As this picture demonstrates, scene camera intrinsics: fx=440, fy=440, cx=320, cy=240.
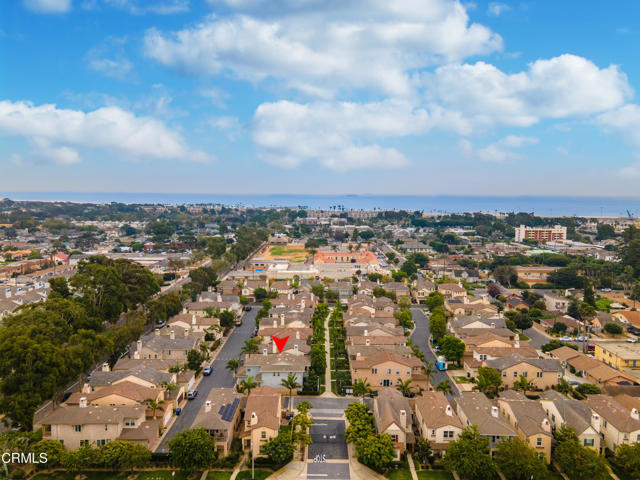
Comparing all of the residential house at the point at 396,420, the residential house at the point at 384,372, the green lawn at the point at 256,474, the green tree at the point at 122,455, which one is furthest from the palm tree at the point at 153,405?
the residential house at the point at 384,372

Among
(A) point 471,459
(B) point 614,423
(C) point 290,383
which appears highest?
(B) point 614,423

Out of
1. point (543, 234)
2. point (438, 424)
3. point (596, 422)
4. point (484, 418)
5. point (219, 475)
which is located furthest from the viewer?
point (543, 234)

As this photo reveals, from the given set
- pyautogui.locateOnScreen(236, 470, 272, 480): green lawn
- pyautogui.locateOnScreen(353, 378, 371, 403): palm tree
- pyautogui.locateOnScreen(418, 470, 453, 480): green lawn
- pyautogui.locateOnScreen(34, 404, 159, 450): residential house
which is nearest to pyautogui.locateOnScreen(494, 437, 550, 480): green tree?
pyautogui.locateOnScreen(418, 470, 453, 480): green lawn

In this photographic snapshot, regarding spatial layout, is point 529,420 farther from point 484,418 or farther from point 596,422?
point 596,422

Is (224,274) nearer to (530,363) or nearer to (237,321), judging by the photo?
(237,321)

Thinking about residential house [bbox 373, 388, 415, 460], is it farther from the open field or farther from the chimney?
the open field

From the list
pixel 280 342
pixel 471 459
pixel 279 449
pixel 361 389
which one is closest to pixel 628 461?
pixel 471 459
